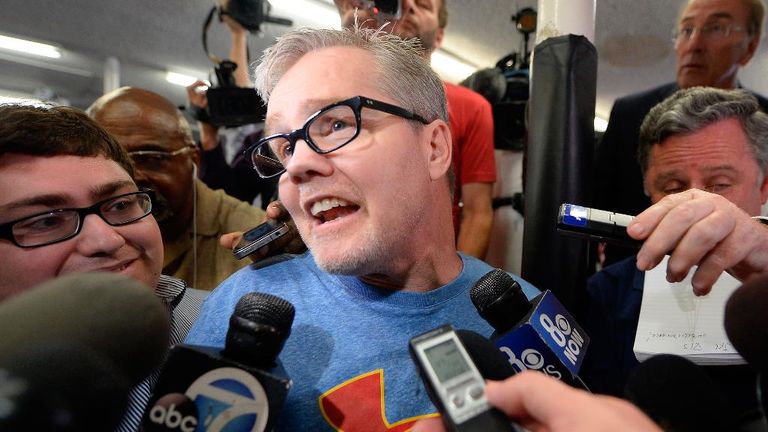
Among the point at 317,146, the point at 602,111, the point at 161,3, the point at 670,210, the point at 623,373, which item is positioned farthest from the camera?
the point at 602,111

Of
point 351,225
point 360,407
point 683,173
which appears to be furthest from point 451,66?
point 360,407

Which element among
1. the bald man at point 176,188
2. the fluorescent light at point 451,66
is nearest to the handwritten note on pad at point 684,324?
the bald man at point 176,188

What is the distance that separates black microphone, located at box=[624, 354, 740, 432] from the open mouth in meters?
0.55

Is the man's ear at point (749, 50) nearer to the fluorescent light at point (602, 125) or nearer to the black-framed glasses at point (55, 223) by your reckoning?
the fluorescent light at point (602, 125)

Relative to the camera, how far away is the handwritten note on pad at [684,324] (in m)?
1.08

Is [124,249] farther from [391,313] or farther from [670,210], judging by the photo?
[670,210]

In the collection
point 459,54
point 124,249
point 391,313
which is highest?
point 459,54

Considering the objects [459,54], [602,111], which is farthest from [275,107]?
[602,111]

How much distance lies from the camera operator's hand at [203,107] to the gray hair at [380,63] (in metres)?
1.35

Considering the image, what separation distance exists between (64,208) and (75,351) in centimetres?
62

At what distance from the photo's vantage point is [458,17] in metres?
4.18

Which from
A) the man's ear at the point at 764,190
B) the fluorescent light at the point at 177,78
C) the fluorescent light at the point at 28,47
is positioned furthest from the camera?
the fluorescent light at the point at 177,78

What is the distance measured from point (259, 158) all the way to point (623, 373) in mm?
1024

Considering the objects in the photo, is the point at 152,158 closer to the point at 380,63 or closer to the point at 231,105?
the point at 231,105
